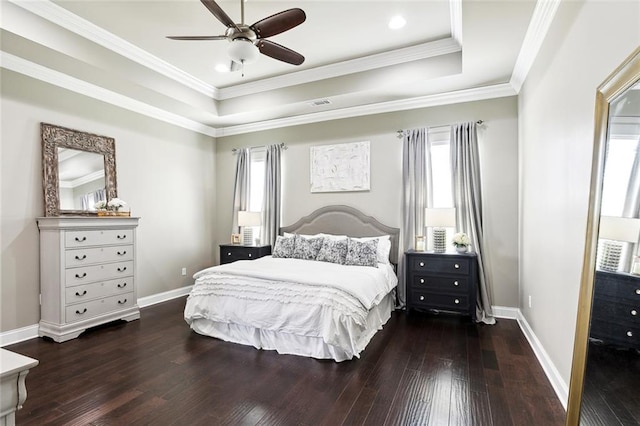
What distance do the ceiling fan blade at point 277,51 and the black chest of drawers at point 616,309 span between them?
9.39 ft

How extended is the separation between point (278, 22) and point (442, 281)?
3.41 m

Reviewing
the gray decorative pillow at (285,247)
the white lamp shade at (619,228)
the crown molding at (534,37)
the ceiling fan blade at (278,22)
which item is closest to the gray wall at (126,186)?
the gray decorative pillow at (285,247)

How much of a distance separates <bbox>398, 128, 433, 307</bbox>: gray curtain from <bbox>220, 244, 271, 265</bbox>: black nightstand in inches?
87.4

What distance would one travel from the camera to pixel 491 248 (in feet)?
14.3

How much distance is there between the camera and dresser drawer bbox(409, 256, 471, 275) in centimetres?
409

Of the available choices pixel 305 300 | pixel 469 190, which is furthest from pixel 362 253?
pixel 469 190

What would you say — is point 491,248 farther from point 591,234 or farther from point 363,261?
point 591,234

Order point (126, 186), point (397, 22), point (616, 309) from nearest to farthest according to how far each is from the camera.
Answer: point (616, 309), point (397, 22), point (126, 186)

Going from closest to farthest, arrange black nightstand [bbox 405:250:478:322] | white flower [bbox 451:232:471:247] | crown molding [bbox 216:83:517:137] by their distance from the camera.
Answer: black nightstand [bbox 405:250:478:322] < white flower [bbox 451:232:471:247] < crown molding [bbox 216:83:517:137]

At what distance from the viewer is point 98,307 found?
13.0 feet

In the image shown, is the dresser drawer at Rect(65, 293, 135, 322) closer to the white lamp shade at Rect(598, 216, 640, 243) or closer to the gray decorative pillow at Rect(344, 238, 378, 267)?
the gray decorative pillow at Rect(344, 238, 378, 267)

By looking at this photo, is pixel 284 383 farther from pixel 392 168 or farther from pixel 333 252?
pixel 392 168

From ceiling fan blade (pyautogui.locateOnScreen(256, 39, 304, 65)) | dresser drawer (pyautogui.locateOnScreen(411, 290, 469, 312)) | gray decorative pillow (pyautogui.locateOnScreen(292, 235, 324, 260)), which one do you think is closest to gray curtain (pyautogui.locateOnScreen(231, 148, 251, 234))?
gray decorative pillow (pyautogui.locateOnScreen(292, 235, 324, 260))

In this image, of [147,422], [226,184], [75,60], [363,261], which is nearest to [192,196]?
[226,184]
